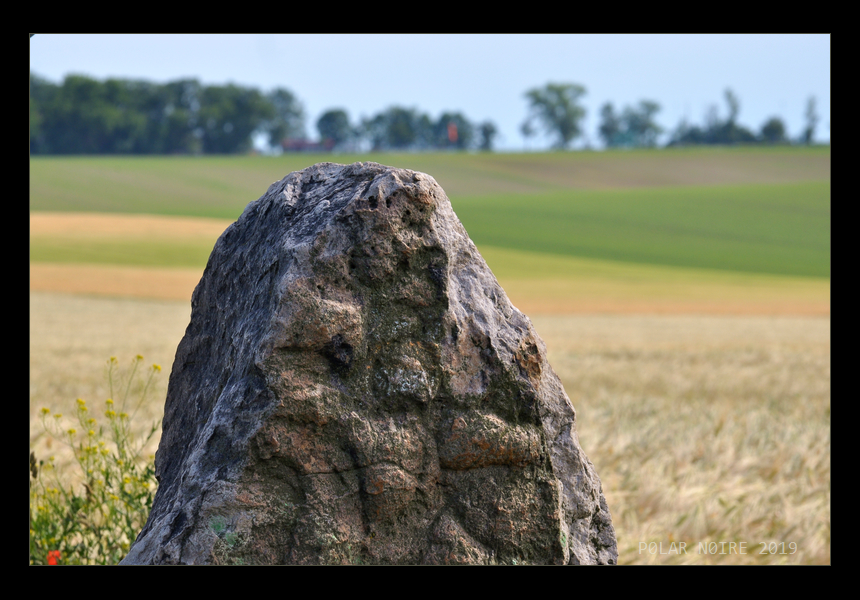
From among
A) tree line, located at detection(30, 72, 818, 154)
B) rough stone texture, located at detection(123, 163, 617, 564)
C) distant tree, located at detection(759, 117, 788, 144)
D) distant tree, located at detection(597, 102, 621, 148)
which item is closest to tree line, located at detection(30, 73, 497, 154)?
tree line, located at detection(30, 72, 818, 154)

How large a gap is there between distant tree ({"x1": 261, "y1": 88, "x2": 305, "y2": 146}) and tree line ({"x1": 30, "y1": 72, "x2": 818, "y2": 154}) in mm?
107

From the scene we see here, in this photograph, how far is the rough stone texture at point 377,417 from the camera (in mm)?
2123

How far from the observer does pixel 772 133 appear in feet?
315

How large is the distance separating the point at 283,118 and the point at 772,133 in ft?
197

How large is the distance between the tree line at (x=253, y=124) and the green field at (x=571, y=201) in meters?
4.82

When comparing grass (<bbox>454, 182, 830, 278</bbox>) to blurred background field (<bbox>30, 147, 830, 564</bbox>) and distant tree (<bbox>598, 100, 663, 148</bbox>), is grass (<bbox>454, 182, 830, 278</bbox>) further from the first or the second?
distant tree (<bbox>598, 100, 663, 148</bbox>)

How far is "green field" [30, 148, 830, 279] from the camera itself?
45.2 m

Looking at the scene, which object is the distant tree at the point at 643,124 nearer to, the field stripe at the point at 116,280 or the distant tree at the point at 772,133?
the distant tree at the point at 772,133

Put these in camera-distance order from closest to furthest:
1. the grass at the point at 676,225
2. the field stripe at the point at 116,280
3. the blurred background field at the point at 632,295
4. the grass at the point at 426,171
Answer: the blurred background field at the point at 632,295, the field stripe at the point at 116,280, the grass at the point at 676,225, the grass at the point at 426,171

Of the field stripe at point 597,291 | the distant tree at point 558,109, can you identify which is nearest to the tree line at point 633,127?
the distant tree at point 558,109

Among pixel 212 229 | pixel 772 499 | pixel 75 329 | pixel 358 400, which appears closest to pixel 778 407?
pixel 772 499

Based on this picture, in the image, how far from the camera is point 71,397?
8.12 meters

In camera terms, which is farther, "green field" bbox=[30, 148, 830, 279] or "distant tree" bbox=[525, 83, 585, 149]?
"distant tree" bbox=[525, 83, 585, 149]

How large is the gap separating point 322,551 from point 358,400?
0.43 meters
